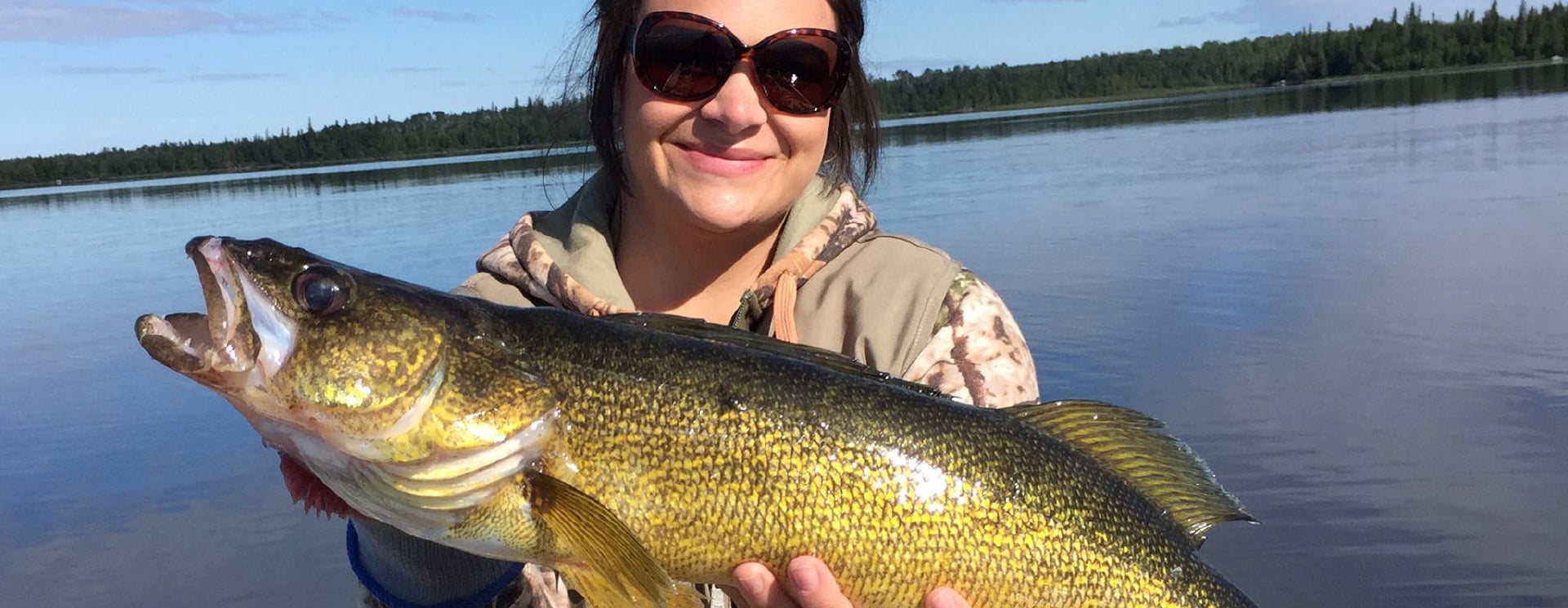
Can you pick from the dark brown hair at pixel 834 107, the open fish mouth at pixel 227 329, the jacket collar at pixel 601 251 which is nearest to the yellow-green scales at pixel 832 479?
the open fish mouth at pixel 227 329

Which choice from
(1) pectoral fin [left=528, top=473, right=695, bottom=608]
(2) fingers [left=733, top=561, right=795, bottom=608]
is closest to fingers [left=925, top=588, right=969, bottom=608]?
(2) fingers [left=733, top=561, right=795, bottom=608]

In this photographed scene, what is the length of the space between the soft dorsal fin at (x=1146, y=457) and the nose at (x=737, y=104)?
1251mm

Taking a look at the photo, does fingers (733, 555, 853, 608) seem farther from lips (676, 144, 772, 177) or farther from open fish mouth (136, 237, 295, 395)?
lips (676, 144, 772, 177)

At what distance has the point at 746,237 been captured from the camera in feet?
13.0

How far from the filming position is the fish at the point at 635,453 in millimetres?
2582

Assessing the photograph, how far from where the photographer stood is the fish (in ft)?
8.47

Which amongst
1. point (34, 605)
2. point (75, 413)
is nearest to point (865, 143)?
point (34, 605)

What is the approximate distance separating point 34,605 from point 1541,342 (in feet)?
35.5

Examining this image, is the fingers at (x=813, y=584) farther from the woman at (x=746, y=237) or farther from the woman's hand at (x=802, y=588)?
the woman at (x=746, y=237)

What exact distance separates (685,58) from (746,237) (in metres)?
0.66

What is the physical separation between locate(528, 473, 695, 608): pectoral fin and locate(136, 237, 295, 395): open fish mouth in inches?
24.4

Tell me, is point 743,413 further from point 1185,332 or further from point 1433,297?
point 1433,297

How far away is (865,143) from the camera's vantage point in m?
4.48

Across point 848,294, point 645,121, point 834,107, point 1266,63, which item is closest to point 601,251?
point 645,121
